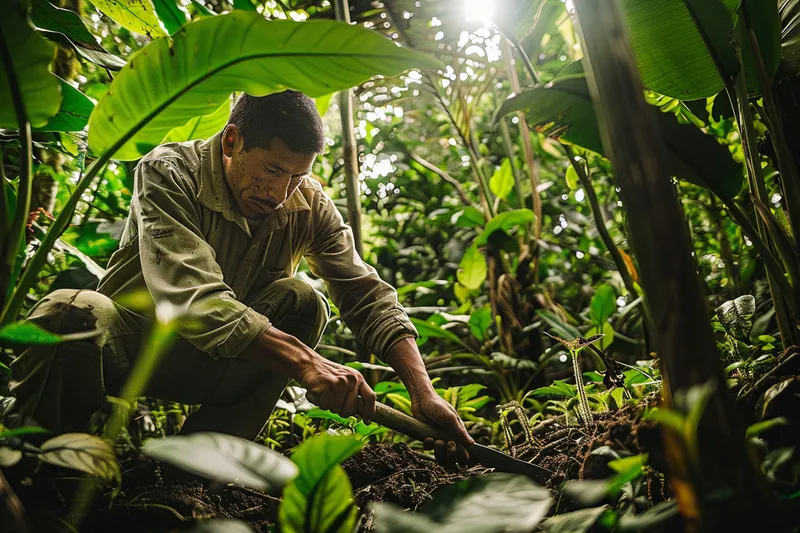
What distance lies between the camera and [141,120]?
1134 millimetres

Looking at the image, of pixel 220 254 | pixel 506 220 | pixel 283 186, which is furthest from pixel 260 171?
pixel 506 220

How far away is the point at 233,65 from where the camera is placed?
1.11 m

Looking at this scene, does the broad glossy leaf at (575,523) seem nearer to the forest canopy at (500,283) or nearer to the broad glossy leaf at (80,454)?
the forest canopy at (500,283)

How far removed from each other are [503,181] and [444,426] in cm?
185

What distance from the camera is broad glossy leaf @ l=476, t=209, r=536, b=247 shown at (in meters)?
2.55

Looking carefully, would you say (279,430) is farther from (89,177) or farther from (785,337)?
(785,337)

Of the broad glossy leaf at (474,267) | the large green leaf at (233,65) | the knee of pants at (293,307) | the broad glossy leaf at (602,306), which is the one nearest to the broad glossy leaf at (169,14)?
the large green leaf at (233,65)

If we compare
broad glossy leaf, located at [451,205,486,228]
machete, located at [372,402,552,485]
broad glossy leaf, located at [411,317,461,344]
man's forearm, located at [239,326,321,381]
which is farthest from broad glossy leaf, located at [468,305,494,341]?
man's forearm, located at [239,326,321,381]

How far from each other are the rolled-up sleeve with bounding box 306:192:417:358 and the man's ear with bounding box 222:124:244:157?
329 mm

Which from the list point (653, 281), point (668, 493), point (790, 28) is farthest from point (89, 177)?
point (790, 28)

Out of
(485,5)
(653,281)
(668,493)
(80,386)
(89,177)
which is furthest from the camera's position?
(485,5)

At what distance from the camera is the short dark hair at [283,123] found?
148 centimetres

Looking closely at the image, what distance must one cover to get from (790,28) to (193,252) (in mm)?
1543

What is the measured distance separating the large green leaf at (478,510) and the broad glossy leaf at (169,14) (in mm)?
1632
